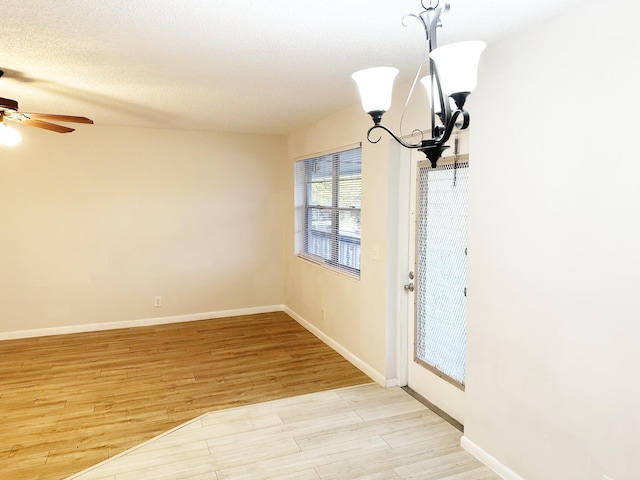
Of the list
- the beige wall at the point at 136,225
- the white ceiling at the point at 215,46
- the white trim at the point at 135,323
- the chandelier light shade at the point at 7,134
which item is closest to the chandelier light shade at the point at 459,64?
the white ceiling at the point at 215,46

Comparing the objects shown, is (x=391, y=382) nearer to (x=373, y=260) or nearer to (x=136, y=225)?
(x=373, y=260)

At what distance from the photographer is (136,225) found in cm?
543

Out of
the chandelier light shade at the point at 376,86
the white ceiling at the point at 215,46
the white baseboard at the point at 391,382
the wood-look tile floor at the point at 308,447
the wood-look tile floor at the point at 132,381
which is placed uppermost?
the white ceiling at the point at 215,46

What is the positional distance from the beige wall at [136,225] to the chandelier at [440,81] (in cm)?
441

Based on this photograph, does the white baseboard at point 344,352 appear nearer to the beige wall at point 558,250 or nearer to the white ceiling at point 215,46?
the beige wall at point 558,250

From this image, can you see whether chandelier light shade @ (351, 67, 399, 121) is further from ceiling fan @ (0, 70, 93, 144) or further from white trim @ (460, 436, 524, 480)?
ceiling fan @ (0, 70, 93, 144)

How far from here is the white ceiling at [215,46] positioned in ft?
6.67

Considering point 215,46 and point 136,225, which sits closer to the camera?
point 215,46

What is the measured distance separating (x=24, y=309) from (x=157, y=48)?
3898 millimetres

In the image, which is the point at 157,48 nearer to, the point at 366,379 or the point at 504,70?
the point at 504,70

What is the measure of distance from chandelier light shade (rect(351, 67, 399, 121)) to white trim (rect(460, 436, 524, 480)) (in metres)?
2.09

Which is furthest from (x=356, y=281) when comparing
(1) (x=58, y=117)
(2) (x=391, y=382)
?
(1) (x=58, y=117)

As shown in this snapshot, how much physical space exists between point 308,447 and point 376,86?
224cm

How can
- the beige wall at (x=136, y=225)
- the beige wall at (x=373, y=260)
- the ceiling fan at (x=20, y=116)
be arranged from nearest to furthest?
the ceiling fan at (x=20, y=116)
the beige wall at (x=373, y=260)
the beige wall at (x=136, y=225)
